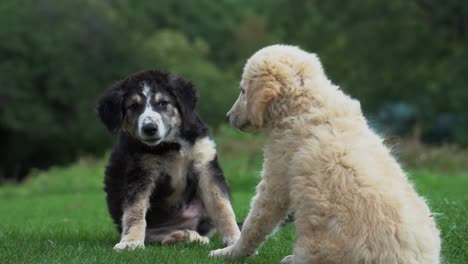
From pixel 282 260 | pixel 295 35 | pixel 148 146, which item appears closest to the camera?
pixel 282 260

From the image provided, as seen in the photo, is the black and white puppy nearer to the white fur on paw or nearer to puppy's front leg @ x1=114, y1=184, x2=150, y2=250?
puppy's front leg @ x1=114, y1=184, x2=150, y2=250

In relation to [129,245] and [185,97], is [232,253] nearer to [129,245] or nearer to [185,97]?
[129,245]

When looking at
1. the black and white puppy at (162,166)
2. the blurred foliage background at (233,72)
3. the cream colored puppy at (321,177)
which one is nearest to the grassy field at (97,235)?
the black and white puppy at (162,166)

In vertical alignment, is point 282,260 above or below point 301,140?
below

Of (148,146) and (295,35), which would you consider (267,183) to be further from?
(295,35)

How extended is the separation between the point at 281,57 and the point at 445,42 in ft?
144

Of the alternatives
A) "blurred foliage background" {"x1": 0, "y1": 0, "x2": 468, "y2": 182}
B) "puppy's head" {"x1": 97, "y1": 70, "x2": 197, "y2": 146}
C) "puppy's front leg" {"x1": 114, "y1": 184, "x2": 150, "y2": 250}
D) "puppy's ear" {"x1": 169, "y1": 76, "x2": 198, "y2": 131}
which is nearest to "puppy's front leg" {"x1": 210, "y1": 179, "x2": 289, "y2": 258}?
"puppy's front leg" {"x1": 114, "y1": 184, "x2": 150, "y2": 250}

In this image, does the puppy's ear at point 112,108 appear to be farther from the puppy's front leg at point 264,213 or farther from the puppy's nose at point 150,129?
the puppy's front leg at point 264,213

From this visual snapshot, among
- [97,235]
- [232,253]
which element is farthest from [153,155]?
[232,253]

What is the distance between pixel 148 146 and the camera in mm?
7906

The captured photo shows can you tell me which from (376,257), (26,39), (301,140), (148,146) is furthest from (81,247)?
(26,39)

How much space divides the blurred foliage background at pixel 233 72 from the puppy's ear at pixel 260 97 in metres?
40.1

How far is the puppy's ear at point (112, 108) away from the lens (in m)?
8.05

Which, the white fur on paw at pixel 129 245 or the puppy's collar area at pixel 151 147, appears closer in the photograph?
the white fur on paw at pixel 129 245
